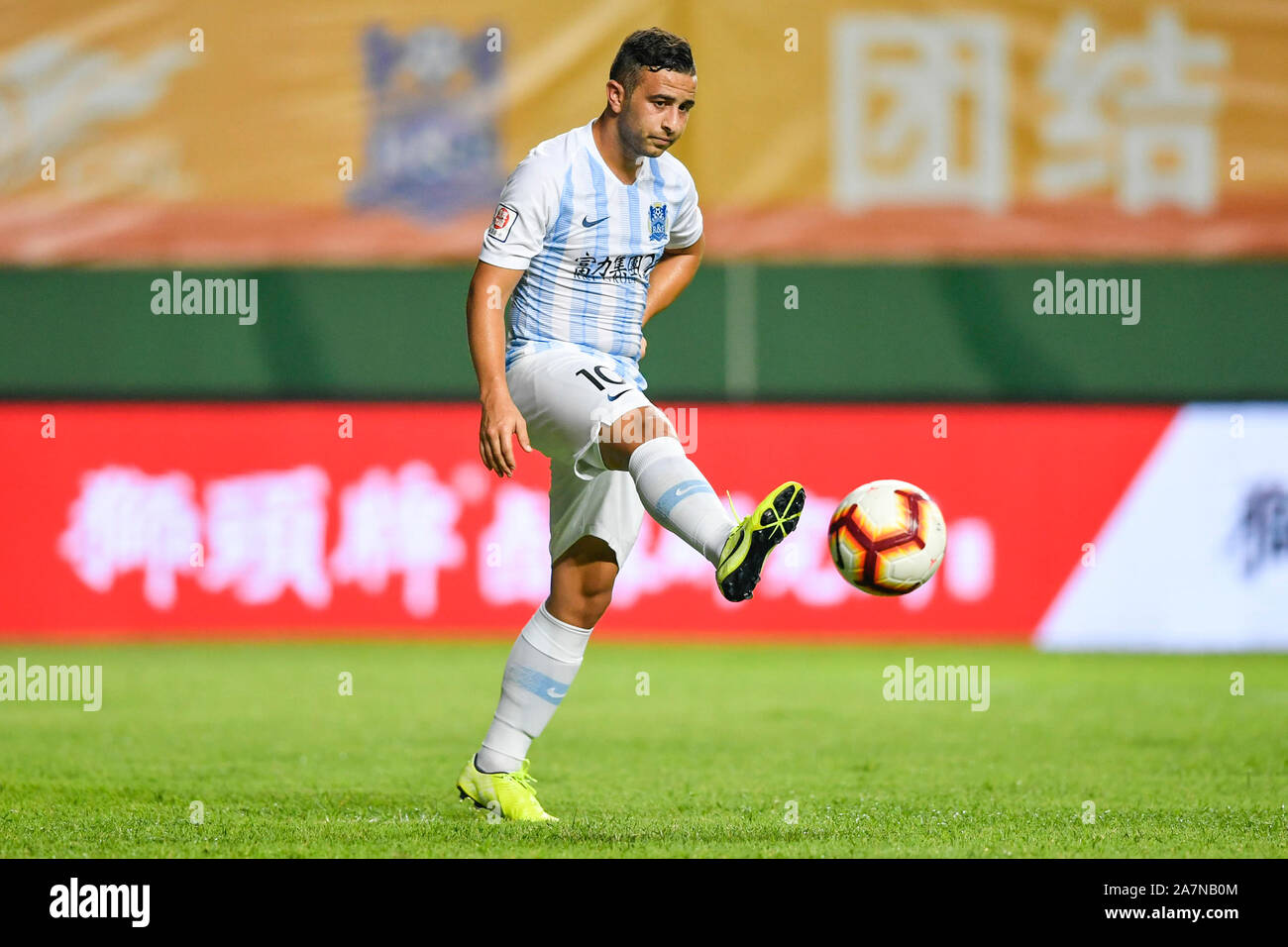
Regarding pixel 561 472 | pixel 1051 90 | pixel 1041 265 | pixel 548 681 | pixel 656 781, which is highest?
pixel 1051 90

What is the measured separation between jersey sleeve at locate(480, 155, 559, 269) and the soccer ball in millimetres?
1039

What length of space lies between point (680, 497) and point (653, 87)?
1088 millimetres

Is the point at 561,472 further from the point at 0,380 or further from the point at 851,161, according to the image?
the point at 0,380

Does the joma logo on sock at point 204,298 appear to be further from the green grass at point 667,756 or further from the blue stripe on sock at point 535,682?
the blue stripe on sock at point 535,682

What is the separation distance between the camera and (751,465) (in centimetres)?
973

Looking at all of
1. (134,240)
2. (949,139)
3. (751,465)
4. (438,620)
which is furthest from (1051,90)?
(134,240)

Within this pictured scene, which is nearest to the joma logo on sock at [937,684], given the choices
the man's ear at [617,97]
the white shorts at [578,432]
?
the white shorts at [578,432]

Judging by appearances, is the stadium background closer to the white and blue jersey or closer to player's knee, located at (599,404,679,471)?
the white and blue jersey

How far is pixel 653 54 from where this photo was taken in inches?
177

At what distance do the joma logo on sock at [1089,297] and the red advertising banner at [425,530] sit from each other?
7.00ft

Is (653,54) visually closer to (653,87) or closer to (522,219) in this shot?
(653,87)

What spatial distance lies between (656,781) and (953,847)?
4.71 feet

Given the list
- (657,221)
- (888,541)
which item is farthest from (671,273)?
(888,541)
